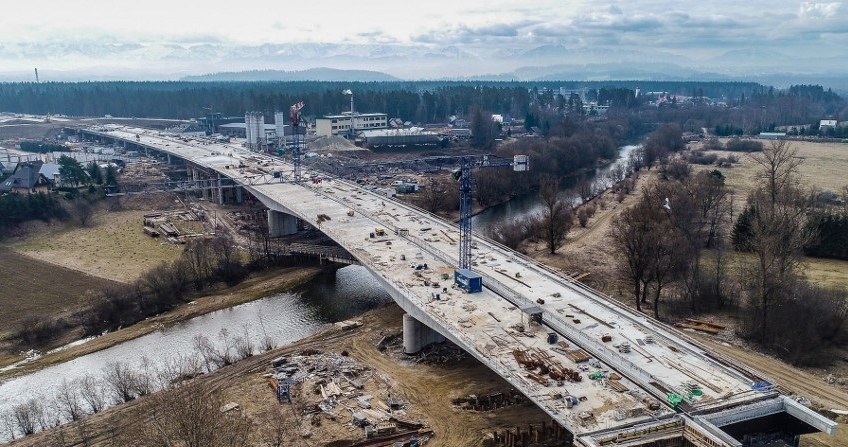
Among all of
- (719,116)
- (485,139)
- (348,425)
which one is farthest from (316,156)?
(719,116)

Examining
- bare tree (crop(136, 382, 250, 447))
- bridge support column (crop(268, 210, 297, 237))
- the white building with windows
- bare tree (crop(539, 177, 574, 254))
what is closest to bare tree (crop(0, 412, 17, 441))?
bare tree (crop(136, 382, 250, 447))

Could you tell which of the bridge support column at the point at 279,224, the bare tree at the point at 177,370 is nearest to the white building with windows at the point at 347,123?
the bridge support column at the point at 279,224

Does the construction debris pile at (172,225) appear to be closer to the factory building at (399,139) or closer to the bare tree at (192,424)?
the bare tree at (192,424)

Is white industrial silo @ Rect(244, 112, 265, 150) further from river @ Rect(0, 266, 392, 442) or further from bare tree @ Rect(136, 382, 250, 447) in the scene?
bare tree @ Rect(136, 382, 250, 447)

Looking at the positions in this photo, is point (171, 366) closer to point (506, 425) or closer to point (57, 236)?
point (506, 425)

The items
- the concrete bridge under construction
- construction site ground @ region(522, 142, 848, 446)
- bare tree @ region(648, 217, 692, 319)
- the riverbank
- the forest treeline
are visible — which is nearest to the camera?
the concrete bridge under construction
